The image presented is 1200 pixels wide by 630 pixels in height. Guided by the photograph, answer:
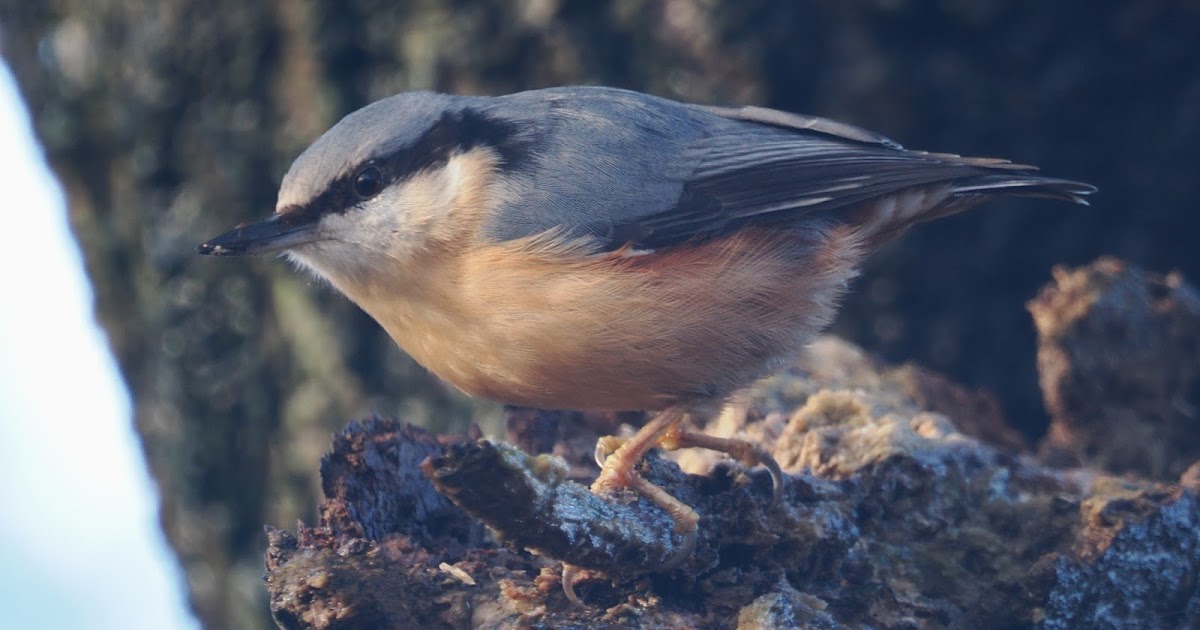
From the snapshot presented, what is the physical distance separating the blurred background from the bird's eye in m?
1.13

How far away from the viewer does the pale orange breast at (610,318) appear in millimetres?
2430

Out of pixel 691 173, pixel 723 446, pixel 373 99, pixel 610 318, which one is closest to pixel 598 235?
pixel 610 318

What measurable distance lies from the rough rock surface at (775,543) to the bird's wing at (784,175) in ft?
1.85

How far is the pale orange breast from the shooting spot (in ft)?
7.97

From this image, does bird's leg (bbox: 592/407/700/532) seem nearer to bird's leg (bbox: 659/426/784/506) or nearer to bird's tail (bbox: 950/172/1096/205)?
bird's leg (bbox: 659/426/784/506)

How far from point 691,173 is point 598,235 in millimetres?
355

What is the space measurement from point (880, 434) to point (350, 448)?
4.10ft

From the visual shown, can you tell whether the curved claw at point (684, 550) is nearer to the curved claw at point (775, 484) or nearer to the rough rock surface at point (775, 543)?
the rough rock surface at point (775, 543)

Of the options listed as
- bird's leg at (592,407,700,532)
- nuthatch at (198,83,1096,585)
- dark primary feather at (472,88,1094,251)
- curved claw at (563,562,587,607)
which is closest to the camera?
curved claw at (563,562,587,607)

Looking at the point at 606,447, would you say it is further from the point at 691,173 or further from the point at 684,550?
the point at 691,173

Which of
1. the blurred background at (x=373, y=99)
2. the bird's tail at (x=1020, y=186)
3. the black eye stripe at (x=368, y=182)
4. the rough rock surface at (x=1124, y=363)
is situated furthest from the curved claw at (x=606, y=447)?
the rough rock surface at (x=1124, y=363)

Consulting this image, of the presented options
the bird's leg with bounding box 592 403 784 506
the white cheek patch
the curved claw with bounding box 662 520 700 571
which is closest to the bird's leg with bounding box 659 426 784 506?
the bird's leg with bounding box 592 403 784 506

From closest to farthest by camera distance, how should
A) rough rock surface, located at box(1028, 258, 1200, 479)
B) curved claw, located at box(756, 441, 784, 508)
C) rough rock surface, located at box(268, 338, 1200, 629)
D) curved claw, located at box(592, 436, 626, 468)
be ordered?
1. rough rock surface, located at box(268, 338, 1200, 629)
2. curved claw, located at box(756, 441, 784, 508)
3. curved claw, located at box(592, 436, 626, 468)
4. rough rock surface, located at box(1028, 258, 1200, 479)

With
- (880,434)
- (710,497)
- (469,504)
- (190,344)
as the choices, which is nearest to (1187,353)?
(880,434)
